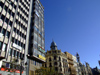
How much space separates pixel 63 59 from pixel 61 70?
8.32m

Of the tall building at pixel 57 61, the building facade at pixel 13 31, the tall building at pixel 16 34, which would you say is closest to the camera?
the building facade at pixel 13 31

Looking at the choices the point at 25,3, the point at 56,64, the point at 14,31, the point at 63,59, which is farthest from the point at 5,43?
the point at 63,59

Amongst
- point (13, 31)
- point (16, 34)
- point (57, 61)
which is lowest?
point (57, 61)

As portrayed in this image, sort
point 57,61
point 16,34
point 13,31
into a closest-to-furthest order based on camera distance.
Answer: point 13,31, point 16,34, point 57,61

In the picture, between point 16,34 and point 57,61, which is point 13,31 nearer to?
point 16,34

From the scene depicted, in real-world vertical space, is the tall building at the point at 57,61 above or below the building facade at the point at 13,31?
below

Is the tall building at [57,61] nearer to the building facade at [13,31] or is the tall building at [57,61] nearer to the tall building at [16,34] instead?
the tall building at [16,34]

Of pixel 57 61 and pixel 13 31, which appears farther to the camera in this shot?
pixel 57 61

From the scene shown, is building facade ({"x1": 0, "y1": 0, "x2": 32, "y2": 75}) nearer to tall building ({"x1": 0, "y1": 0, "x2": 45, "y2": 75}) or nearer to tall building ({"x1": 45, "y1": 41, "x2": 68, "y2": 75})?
tall building ({"x1": 0, "y1": 0, "x2": 45, "y2": 75})

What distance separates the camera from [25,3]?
4084cm

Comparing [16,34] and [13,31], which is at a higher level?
[13,31]

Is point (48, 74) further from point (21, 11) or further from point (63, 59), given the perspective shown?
point (63, 59)

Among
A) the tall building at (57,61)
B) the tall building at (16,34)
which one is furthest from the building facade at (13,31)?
the tall building at (57,61)

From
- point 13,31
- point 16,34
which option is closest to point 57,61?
point 16,34
